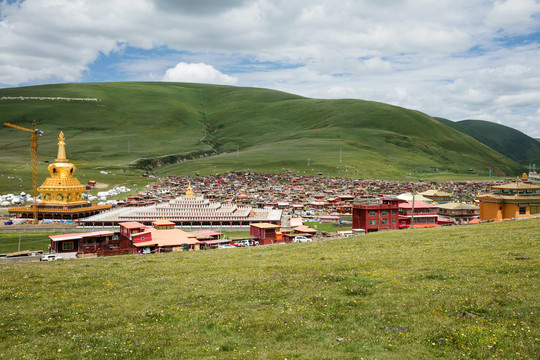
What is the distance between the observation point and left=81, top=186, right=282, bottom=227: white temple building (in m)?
76.7

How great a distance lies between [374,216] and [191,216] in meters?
35.6

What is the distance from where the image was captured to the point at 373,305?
15812 millimetres

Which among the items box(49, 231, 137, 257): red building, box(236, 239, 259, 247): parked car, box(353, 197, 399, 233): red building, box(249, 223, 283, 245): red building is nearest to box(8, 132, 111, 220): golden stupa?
box(49, 231, 137, 257): red building

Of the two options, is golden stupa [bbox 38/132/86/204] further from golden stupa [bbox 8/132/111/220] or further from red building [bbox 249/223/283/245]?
red building [bbox 249/223/283/245]

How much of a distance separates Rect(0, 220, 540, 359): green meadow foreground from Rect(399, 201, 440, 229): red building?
44.3 meters

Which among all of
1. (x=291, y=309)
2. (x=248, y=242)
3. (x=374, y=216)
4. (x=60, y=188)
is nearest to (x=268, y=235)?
(x=248, y=242)

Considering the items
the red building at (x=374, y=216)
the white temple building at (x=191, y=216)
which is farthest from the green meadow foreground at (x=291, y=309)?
the white temple building at (x=191, y=216)

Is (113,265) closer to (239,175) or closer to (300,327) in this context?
(300,327)

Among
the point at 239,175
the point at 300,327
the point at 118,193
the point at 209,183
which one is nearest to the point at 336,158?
the point at 239,175

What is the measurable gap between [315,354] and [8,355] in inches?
373

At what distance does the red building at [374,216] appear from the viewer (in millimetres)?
61219

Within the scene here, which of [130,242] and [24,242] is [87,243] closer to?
[130,242]

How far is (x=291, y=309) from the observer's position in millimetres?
15836

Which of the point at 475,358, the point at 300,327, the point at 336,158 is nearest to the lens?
the point at 475,358
